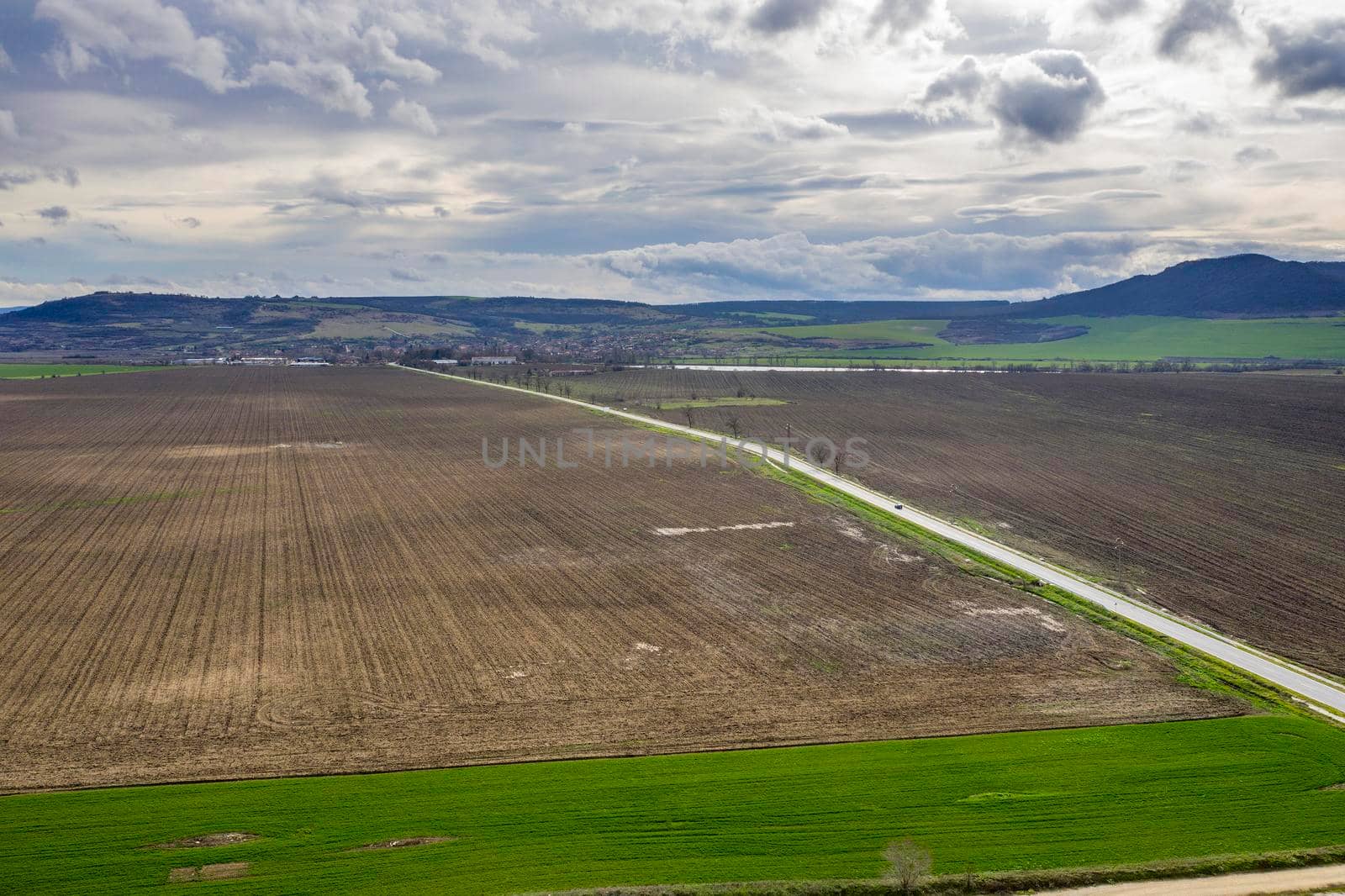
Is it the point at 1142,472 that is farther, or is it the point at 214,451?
the point at 214,451

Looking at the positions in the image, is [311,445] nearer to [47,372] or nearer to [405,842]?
[405,842]

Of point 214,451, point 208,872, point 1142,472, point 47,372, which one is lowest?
point 208,872

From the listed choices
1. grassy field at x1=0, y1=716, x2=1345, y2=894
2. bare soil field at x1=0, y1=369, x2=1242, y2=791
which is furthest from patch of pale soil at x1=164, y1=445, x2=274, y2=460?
grassy field at x1=0, y1=716, x2=1345, y2=894

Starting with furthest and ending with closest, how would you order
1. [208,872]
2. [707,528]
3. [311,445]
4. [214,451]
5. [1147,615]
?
[311,445] → [214,451] → [707,528] → [1147,615] → [208,872]

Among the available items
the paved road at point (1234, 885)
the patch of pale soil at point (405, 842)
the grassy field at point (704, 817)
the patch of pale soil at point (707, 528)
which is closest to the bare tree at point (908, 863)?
the grassy field at point (704, 817)


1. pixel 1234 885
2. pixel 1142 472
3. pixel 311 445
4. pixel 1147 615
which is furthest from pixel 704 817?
pixel 311 445

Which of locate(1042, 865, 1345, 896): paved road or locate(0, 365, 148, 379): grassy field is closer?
locate(1042, 865, 1345, 896): paved road

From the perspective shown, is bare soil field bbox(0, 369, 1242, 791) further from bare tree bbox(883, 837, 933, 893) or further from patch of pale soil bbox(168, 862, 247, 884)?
bare tree bbox(883, 837, 933, 893)
